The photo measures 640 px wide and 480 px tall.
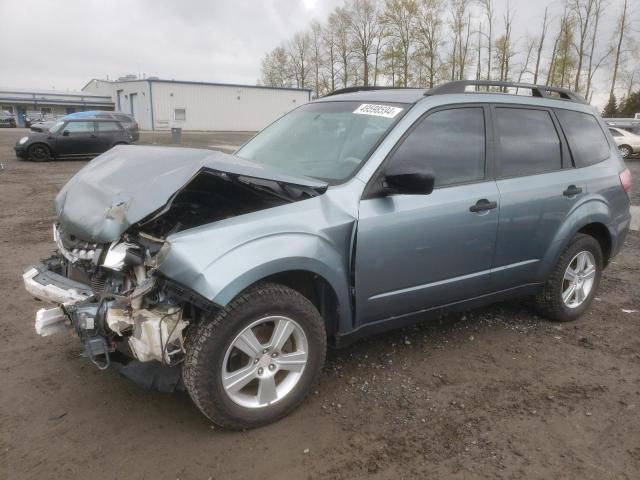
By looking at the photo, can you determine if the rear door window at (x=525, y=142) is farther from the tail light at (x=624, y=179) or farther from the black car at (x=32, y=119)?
the black car at (x=32, y=119)

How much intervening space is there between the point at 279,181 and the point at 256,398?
1187 mm

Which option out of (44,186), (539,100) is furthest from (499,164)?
(44,186)

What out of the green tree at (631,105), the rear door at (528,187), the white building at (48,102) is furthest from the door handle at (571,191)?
the white building at (48,102)

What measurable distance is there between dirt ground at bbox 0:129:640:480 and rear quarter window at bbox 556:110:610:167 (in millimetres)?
1447

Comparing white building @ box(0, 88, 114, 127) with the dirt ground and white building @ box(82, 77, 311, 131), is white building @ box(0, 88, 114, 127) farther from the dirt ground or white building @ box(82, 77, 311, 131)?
the dirt ground

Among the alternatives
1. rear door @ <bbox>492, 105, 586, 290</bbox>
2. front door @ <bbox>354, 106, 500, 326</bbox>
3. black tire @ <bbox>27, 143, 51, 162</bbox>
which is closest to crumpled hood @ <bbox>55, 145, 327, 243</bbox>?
front door @ <bbox>354, 106, 500, 326</bbox>

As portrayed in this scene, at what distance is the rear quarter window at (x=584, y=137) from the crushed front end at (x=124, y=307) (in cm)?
335

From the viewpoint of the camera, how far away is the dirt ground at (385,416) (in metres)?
2.57

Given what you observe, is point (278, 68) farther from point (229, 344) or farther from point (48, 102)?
point (229, 344)

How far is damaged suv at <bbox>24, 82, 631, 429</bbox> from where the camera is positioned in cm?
257

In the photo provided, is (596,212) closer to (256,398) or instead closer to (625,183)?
(625,183)

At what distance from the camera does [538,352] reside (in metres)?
3.90

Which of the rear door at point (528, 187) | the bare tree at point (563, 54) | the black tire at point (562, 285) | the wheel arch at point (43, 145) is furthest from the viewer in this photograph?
the bare tree at point (563, 54)

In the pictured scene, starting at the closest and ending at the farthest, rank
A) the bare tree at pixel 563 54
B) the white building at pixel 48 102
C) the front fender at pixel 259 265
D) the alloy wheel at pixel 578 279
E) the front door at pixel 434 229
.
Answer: the front fender at pixel 259 265 < the front door at pixel 434 229 < the alloy wheel at pixel 578 279 < the bare tree at pixel 563 54 < the white building at pixel 48 102
